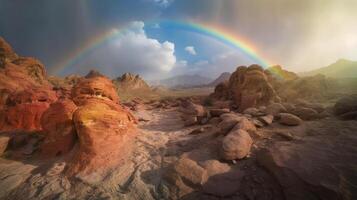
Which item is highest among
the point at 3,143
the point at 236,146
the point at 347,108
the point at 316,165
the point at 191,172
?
the point at 347,108

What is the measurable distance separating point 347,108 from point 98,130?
1052 cm

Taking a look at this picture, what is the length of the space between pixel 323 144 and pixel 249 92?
37.8 ft

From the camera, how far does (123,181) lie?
5.54m

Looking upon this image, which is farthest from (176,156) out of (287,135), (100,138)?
(287,135)

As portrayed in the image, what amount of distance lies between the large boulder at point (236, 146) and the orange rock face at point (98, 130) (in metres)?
3.81

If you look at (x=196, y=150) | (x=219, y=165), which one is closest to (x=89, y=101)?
(x=196, y=150)

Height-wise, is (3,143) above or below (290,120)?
below

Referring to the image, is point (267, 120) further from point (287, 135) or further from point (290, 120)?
point (287, 135)

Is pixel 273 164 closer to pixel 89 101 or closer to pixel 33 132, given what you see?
pixel 89 101

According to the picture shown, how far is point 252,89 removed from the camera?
16453mm

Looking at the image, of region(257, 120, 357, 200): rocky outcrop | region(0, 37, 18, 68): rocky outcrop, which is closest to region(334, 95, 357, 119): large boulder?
region(257, 120, 357, 200): rocky outcrop

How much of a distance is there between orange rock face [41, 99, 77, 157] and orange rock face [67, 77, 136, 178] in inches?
31.2

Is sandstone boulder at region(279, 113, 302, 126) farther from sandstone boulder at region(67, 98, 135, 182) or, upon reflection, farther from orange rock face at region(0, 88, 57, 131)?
orange rock face at region(0, 88, 57, 131)

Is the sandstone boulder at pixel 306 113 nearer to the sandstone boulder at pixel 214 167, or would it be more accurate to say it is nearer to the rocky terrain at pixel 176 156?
the rocky terrain at pixel 176 156
